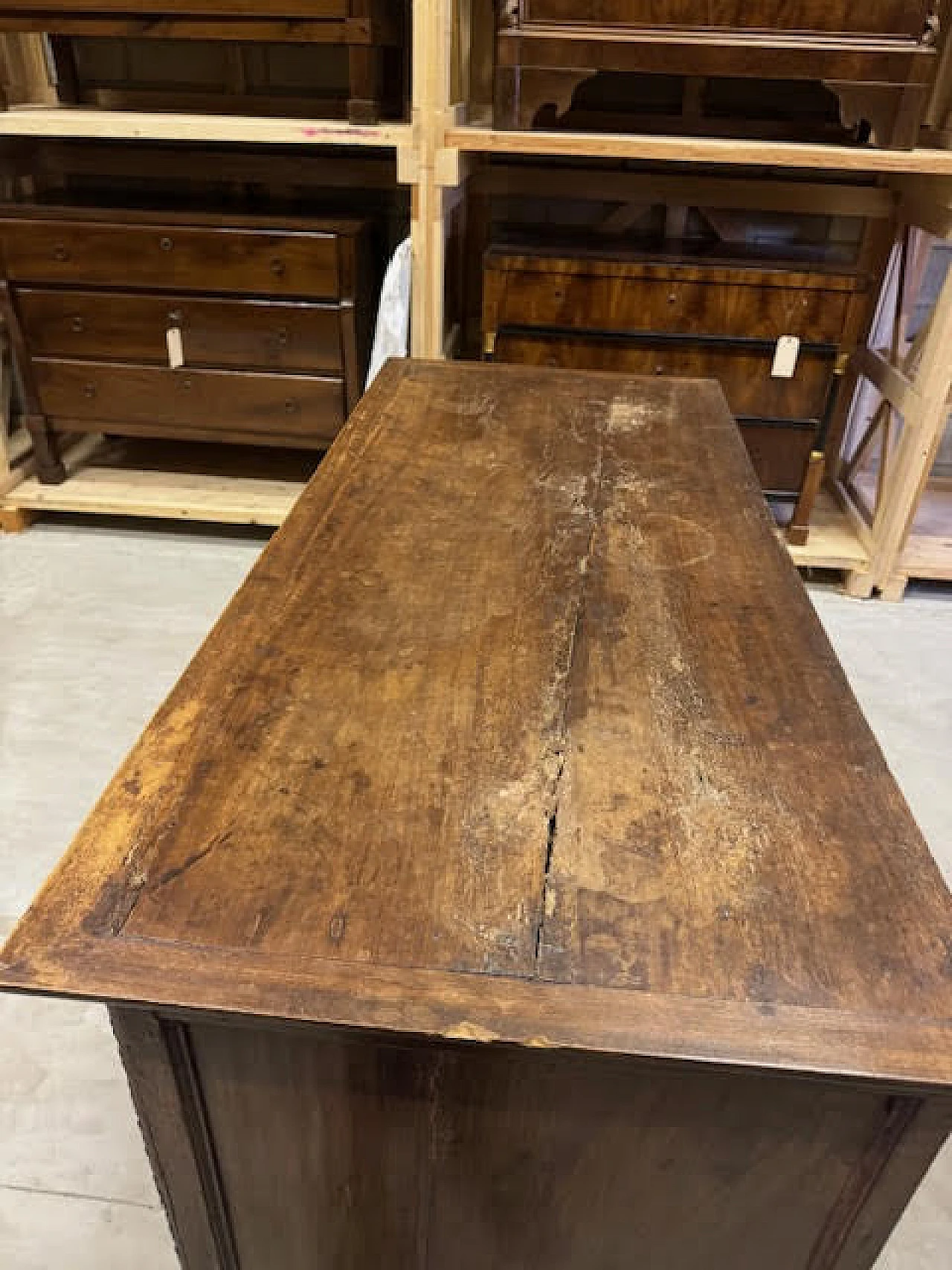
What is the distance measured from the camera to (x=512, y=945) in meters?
0.65

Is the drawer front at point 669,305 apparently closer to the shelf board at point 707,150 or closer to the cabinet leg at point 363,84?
the shelf board at point 707,150

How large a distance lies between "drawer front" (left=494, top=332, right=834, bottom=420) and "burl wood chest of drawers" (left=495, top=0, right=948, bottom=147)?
513mm

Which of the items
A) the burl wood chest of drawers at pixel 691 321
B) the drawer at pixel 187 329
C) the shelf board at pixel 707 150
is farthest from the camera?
the drawer at pixel 187 329

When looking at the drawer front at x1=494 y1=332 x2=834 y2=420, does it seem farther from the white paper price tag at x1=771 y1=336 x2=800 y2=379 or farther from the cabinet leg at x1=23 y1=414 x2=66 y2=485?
the cabinet leg at x1=23 y1=414 x2=66 y2=485

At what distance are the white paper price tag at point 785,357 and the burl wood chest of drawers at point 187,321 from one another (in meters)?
1.03

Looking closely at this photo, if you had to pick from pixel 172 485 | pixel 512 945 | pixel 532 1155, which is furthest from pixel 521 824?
pixel 172 485

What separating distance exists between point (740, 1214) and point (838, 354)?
200cm

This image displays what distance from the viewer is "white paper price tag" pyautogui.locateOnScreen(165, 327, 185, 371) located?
240 centimetres

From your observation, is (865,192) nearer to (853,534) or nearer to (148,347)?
(853,534)

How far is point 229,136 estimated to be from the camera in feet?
6.86

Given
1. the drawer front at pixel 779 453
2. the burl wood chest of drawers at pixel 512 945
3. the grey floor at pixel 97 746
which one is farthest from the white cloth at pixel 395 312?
the burl wood chest of drawers at pixel 512 945

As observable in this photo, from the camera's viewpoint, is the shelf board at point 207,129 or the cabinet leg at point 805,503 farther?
the cabinet leg at point 805,503

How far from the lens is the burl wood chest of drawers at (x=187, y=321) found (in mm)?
2279

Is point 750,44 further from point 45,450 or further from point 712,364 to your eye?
point 45,450
